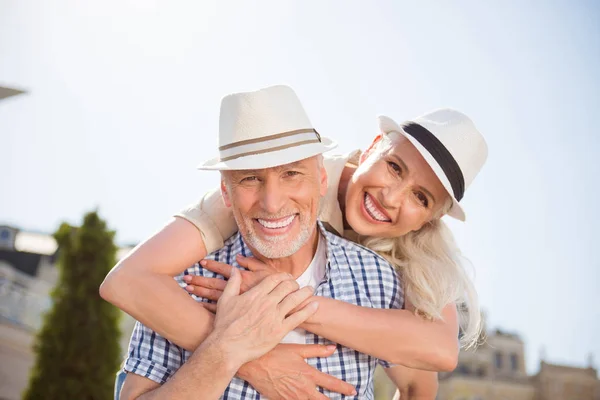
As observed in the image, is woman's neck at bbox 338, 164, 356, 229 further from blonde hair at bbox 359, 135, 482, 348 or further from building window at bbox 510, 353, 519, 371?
building window at bbox 510, 353, 519, 371

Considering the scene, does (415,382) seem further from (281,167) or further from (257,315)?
(281,167)

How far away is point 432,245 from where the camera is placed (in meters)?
3.68

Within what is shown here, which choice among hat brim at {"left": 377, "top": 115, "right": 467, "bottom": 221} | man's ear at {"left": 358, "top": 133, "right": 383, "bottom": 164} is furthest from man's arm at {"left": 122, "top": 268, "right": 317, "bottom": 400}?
man's ear at {"left": 358, "top": 133, "right": 383, "bottom": 164}

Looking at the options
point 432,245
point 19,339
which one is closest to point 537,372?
point 19,339

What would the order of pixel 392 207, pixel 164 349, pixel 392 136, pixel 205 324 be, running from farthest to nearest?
pixel 392 136 → pixel 392 207 → pixel 164 349 → pixel 205 324

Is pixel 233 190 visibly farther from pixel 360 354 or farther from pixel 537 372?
pixel 537 372

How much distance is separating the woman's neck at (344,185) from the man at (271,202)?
673 millimetres

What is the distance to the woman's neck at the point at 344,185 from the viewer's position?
12.6ft

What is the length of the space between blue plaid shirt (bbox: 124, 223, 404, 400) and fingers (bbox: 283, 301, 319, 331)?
0.29 m

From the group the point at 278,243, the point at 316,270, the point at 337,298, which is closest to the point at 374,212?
the point at 316,270

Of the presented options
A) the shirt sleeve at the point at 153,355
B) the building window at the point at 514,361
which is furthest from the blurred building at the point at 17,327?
the building window at the point at 514,361

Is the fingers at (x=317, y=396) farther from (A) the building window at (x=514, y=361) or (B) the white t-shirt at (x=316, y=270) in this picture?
(A) the building window at (x=514, y=361)

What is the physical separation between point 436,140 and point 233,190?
1.18 meters

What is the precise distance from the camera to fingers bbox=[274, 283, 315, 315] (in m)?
2.79
